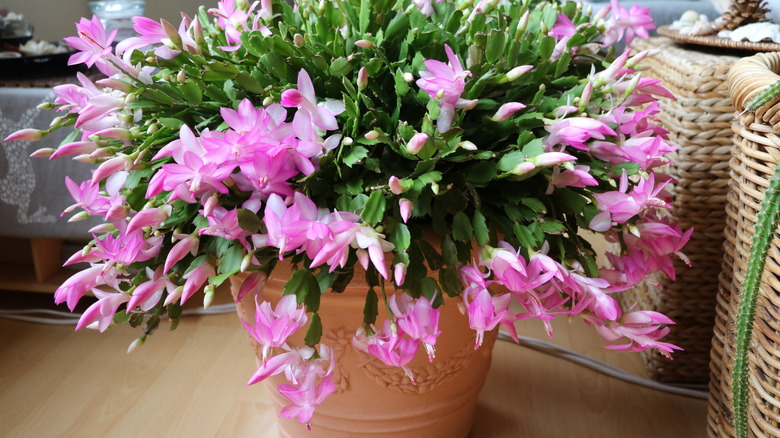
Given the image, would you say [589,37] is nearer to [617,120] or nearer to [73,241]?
[617,120]

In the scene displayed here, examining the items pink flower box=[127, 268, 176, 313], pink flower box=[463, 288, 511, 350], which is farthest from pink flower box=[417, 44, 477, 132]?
pink flower box=[127, 268, 176, 313]

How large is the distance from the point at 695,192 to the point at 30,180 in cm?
88

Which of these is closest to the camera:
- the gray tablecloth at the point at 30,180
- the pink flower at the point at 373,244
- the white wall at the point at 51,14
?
the pink flower at the point at 373,244

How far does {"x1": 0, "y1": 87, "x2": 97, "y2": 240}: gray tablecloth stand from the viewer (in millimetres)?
937

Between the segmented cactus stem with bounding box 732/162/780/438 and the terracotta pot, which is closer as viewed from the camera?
the segmented cactus stem with bounding box 732/162/780/438

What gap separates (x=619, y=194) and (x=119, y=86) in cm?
38

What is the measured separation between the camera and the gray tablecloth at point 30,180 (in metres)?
0.94

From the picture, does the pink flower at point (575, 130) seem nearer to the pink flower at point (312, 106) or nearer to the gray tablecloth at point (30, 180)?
the pink flower at point (312, 106)

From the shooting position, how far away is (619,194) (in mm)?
487

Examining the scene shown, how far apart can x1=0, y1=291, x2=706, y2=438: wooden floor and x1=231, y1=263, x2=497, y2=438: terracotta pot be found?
0.46 ft

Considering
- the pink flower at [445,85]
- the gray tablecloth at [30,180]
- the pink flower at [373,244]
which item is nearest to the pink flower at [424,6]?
the pink flower at [445,85]

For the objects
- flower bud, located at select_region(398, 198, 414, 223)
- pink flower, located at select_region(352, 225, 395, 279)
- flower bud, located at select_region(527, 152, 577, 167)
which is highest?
flower bud, located at select_region(527, 152, 577, 167)

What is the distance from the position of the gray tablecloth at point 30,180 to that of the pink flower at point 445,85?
65 centimetres

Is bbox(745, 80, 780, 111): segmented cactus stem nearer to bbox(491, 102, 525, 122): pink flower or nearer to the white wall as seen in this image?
bbox(491, 102, 525, 122): pink flower
